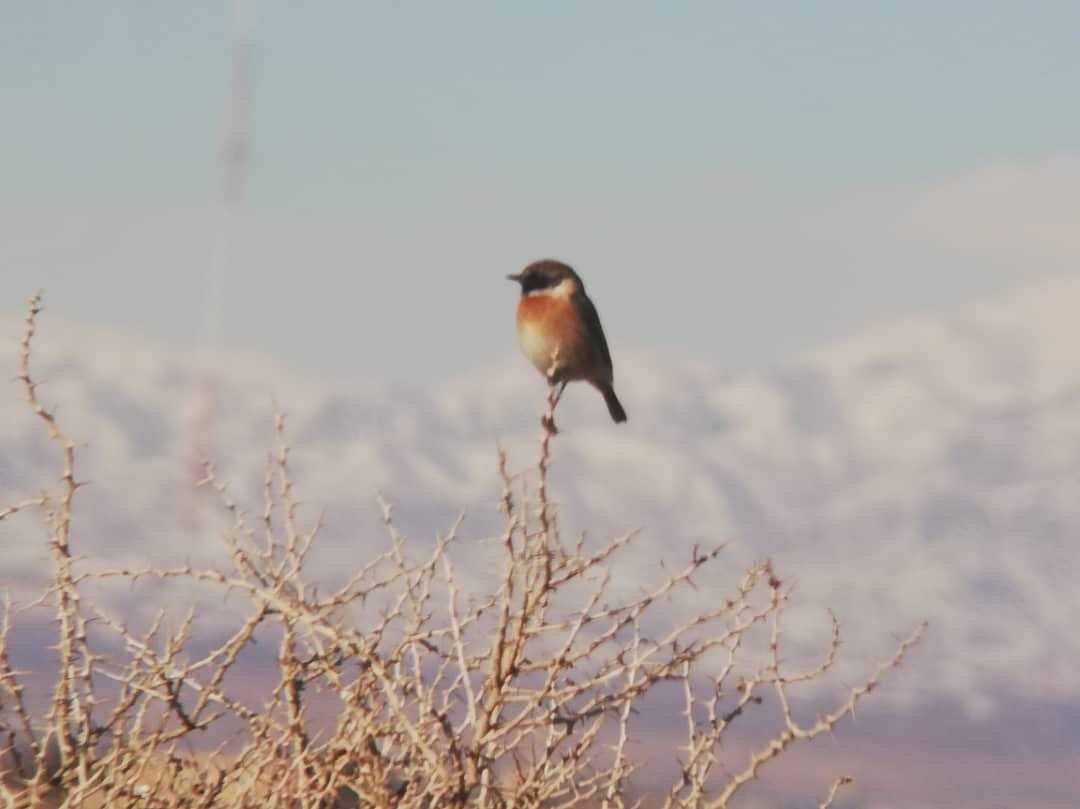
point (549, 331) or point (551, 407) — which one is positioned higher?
point (549, 331)

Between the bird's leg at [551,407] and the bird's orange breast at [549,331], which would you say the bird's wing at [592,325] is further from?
the bird's leg at [551,407]

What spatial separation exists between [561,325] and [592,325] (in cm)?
37

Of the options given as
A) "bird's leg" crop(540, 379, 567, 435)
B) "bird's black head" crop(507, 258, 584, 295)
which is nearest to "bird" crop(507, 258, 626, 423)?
"bird's black head" crop(507, 258, 584, 295)

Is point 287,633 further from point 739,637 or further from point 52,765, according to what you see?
point 52,765

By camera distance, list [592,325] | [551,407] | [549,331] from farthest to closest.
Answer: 1. [592,325]
2. [549,331]
3. [551,407]

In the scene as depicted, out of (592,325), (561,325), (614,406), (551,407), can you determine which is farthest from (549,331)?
(551,407)

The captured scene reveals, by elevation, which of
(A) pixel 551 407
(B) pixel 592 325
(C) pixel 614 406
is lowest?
(A) pixel 551 407

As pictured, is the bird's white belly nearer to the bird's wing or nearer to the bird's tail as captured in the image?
the bird's wing

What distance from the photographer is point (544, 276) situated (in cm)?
Answer: 988

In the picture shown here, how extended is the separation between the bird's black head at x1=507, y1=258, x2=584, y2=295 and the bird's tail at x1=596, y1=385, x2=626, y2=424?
0.78 meters

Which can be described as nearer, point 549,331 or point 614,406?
point 549,331

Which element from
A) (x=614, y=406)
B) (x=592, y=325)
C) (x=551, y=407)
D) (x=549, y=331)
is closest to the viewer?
(x=551, y=407)

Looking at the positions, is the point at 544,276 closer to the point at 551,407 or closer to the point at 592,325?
the point at 592,325

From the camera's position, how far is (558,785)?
6.06 metres
